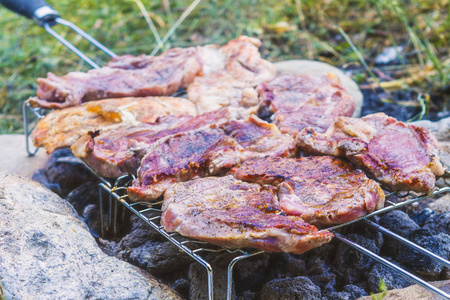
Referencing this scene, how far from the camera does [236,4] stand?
7180 millimetres

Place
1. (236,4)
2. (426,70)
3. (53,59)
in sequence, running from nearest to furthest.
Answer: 1. (426,70)
2. (53,59)
3. (236,4)

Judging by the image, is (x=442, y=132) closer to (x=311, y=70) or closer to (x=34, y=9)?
(x=311, y=70)

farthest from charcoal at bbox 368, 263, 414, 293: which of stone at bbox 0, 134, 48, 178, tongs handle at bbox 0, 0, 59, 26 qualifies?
tongs handle at bbox 0, 0, 59, 26

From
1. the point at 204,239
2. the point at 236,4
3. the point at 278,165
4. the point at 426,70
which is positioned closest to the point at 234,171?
the point at 278,165

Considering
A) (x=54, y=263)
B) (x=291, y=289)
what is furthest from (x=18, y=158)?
(x=291, y=289)

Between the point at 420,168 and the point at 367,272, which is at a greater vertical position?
the point at 420,168

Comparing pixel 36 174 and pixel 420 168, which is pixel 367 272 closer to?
pixel 420 168

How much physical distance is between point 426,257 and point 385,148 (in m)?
0.62

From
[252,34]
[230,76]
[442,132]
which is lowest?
[252,34]

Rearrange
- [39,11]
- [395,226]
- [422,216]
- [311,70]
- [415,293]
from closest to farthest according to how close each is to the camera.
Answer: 1. [415,293]
2. [395,226]
3. [422,216]
4. [39,11]
5. [311,70]

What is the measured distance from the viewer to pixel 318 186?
2.31m

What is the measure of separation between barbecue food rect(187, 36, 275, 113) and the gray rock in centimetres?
153

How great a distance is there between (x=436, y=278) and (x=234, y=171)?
3.94 ft

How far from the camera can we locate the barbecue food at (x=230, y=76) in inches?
139
